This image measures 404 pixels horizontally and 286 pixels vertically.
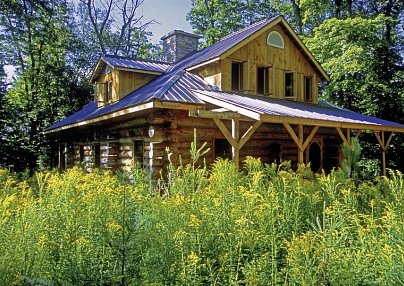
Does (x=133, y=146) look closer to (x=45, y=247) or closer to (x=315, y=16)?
(x=45, y=247)

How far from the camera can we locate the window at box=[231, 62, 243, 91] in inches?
465

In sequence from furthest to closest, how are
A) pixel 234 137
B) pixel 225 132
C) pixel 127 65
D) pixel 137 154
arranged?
pixel 127 65
pixel 137 154
pixel 234 137
pixel 225 132

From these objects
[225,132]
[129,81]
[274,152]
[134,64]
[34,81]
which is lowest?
[274,152]

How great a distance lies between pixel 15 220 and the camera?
278cm

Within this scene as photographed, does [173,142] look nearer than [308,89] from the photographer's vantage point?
Yes

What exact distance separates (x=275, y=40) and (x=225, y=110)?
16.7 feet

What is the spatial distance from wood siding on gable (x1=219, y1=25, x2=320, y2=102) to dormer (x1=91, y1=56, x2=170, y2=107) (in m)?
3.82

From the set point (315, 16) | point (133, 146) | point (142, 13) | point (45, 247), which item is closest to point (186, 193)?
point (45, 247)

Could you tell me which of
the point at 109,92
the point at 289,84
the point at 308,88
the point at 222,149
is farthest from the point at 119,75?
the point at 308,88

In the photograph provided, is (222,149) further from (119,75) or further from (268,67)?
(119,75)

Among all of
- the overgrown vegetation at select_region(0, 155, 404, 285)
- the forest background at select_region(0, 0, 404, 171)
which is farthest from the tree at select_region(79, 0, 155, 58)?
the overgrown vegetation at select_region(0, 155, 404, 285)

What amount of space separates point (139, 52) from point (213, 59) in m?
20.8

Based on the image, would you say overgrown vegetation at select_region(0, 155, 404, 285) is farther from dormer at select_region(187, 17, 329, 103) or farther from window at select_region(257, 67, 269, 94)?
window at select_region(257, 67, 269, 94)

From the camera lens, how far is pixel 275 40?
1266 centimetres
